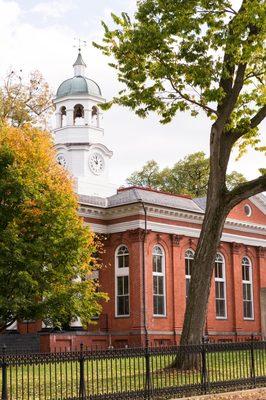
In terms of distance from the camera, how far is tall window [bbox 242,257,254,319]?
4288 centimetres

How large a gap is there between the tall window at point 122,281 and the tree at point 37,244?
8.74 metres

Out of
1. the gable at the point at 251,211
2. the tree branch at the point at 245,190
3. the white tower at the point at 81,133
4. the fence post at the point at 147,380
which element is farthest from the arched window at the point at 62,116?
the fence post at the point at 147,380

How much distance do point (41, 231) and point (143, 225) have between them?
10568 millimetres

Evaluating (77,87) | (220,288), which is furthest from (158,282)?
(77,87)

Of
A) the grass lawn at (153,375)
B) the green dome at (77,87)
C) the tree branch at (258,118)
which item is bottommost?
the grass lawn at (153,375)

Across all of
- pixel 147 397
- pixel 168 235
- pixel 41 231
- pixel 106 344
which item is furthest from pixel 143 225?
pixel 147 397

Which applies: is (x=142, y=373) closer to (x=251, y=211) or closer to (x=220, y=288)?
(x=220, y=288)

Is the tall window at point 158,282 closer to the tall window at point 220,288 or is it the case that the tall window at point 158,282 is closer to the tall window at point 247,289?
the tall window at point 220,288

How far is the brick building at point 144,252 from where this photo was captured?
3591cm

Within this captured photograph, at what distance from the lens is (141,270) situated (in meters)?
35.9

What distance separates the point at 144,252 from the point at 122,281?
2.09 m

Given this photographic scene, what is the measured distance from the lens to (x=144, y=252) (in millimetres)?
36188

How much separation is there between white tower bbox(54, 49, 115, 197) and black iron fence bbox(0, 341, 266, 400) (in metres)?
24.5

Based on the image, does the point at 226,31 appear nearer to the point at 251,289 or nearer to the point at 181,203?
the point at 181,203
